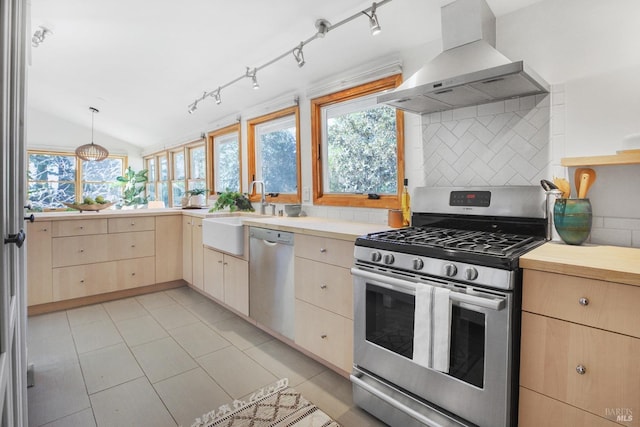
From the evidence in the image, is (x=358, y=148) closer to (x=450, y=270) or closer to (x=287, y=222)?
(x=287, y=222)

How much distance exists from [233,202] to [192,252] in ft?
2.34

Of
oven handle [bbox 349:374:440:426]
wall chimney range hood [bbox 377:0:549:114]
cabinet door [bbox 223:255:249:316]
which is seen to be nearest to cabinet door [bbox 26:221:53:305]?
cabinet door [bbox 223:255:249:316]

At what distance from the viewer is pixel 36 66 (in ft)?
13.7

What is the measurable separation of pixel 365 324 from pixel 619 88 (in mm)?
1643

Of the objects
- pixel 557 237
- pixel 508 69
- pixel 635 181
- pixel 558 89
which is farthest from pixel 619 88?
pixel 557 237

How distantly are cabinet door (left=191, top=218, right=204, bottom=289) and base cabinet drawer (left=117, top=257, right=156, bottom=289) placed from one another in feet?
1.65

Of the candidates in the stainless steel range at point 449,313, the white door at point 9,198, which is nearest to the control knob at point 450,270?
the stainless steel range at point 449,313

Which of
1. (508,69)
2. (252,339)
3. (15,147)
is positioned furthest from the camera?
(252,339)

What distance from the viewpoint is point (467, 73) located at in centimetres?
165

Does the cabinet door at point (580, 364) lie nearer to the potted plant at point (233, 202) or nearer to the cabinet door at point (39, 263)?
the potted plant at point (233, 202)

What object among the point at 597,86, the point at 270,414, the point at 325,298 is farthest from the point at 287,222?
the point at 597,86

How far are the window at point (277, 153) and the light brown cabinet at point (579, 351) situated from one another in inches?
93.3

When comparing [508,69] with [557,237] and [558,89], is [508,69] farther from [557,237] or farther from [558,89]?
[557,237]

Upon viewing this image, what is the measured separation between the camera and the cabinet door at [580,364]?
112cm
